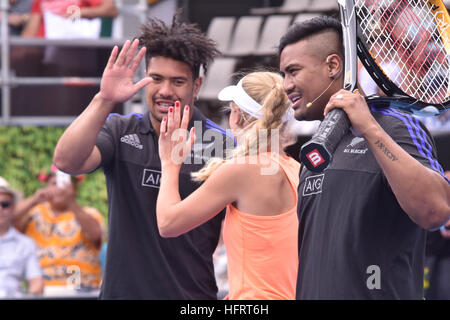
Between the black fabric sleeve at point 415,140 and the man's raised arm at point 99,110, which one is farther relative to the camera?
the man's raised arm at point 99,110

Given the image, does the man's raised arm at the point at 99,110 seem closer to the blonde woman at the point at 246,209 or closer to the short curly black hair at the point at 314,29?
the blonde woman at the point at 246,209

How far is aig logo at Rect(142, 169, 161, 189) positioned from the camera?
12.7 ft

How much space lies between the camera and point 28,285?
6254mm

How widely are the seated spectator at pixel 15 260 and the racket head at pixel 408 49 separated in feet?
13.5

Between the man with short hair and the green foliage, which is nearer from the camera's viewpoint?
the man with short hair

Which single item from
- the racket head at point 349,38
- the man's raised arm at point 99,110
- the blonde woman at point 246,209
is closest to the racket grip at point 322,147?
the racket head at point 349,38

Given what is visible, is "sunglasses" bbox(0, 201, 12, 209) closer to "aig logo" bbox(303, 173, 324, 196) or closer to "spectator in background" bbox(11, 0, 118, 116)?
"spectator in background" bbox(11, 0, 118, 116)

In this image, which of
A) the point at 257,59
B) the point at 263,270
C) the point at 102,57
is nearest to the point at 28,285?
the point at 102,57

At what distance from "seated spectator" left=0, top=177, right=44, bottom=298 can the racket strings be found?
13.5ft

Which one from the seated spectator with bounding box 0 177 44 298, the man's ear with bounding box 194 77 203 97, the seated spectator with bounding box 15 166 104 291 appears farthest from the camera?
the seated spectator with bounding box 15 166 104 291

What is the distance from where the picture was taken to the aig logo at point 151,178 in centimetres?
386

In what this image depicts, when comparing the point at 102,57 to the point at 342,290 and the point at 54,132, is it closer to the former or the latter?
the point at 54,132

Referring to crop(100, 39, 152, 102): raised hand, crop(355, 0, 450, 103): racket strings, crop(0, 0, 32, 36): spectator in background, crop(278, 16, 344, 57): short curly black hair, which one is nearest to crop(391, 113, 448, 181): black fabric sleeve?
crop(355, 0, 450, 103): racket strings

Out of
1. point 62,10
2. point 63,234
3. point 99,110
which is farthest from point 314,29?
point 62,10
